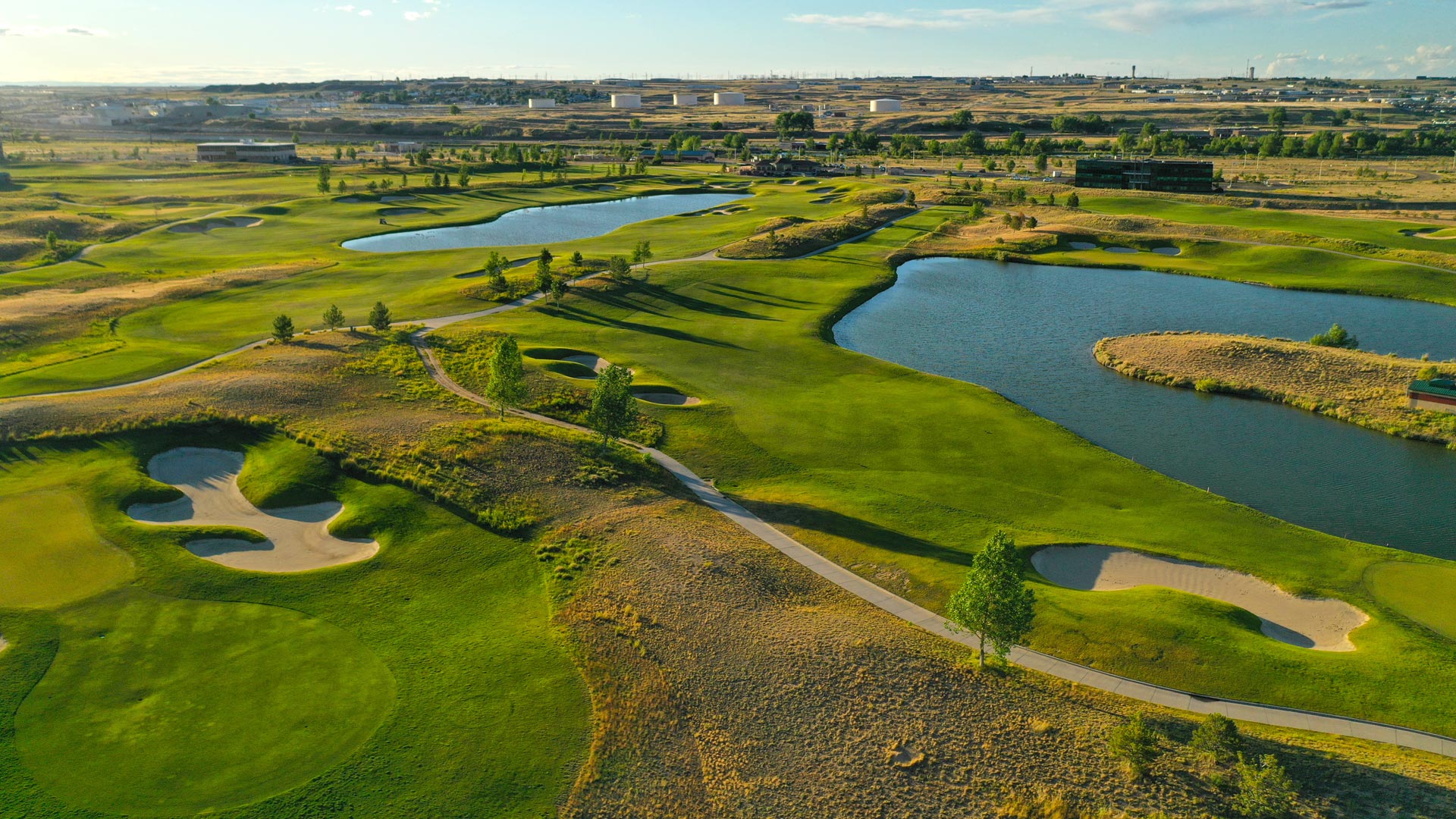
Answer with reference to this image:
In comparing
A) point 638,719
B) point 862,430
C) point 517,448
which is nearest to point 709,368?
point 862,430

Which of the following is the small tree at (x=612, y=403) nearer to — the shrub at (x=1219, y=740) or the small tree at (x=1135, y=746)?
the small tree at (x=1135, y=746)

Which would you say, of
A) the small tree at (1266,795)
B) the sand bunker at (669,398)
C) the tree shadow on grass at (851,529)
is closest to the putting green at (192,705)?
the tree shadow on grass at (851,529)

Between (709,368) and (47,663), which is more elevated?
(709,368)

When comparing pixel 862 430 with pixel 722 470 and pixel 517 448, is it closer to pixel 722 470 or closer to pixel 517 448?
pixel 722 470

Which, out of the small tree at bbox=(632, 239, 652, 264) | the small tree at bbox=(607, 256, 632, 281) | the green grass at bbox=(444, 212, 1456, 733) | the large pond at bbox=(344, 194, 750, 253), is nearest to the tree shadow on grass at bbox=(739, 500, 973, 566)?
the green grass at bbox=(444, 212, 1456, 733)

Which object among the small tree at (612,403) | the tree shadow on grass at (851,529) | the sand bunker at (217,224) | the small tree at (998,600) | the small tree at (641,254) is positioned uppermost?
the sand bunker at (217,224)
